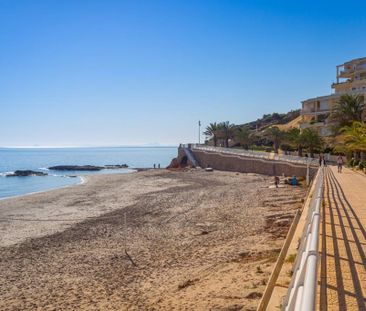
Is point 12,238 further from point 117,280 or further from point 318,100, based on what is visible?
point 318,100

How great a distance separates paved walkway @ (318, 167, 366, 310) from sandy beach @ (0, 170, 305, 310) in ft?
5.79

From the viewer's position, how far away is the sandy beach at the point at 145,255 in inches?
373

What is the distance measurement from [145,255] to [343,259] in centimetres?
863

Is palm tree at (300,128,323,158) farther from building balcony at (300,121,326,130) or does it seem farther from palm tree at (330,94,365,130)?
building balcony at (300,121,326,130)

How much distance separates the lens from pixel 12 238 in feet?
61.0

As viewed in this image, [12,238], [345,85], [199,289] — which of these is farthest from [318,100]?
[199,289]

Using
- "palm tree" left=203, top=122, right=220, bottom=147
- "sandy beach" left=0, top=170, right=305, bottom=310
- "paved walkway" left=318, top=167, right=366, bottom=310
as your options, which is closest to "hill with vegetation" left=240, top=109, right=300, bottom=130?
"palm tree" left=203, top=122, right=220, bottom=147

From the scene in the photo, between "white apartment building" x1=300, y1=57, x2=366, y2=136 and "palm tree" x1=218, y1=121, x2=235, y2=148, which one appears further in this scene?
"palm tree" x1=218, y1=121, x2=235, y2=148

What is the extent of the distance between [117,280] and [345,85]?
5532 cm

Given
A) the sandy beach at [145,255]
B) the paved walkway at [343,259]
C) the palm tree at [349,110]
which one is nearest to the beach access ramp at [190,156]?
the palm tree at [349,110]

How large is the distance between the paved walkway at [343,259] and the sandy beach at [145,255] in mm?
1765

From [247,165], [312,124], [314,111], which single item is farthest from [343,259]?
[314,111]

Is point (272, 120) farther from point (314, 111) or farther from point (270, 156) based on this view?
point (270, 156)

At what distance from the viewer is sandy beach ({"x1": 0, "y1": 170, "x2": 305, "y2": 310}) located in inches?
373
